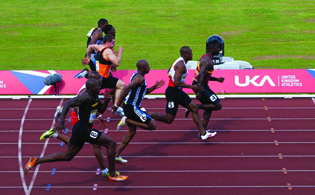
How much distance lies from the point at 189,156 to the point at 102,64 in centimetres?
286

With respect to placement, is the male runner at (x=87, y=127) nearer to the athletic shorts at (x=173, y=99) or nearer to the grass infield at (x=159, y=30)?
the athletic shorts at (x=173, y=99)

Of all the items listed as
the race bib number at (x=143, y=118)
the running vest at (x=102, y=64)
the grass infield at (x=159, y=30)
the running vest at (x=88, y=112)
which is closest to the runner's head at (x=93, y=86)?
the running vest at (x=88, y=112)

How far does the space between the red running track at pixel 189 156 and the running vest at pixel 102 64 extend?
1.30 metres

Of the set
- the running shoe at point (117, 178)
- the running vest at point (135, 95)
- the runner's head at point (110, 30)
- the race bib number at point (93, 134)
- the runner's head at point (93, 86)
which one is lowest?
the running shoe at point (117, 178)

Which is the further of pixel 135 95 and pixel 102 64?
pixel 102 64

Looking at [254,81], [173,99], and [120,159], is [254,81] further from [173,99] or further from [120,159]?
[120,159]

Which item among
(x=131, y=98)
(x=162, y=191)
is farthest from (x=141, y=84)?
(x=162, y=191)

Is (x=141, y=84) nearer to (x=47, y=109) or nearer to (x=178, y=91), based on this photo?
(x=178, y=91)

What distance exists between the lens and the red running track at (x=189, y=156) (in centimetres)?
1052

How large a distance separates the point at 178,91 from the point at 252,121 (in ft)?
8.30

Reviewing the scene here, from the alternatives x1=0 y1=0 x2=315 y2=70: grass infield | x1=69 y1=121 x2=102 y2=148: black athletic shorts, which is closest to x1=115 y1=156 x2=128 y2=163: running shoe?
x1=69 y1=121 x2=102 y2=148: black athletic shorts

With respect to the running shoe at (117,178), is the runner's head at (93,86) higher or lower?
higher

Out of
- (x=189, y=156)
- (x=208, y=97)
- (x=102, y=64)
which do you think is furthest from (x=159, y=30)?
(x=189, y=156)

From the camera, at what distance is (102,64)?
Answer: 12797 mm
